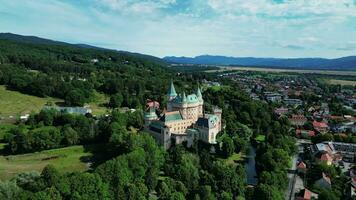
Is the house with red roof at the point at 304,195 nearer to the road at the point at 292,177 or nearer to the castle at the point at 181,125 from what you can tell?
the road at the point at 292,177

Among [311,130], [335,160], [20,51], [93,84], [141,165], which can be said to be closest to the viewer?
[141,165]

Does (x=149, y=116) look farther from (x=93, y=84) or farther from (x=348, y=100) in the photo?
(x=348, y=100)

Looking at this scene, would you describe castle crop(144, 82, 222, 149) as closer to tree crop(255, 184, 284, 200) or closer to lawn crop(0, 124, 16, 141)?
tree crop(255, 184, 284, 200)

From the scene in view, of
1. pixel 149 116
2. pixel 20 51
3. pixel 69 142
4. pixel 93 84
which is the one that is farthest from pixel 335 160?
pixel 20 51

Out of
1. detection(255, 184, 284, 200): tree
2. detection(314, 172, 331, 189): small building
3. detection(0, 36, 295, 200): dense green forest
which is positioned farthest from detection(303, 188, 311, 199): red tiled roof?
detection(314, 172, 331, 189): small building

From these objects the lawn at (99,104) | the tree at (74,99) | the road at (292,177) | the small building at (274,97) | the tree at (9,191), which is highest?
the tree at (74,99)

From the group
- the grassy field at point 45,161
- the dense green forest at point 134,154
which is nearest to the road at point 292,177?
the dense green forest at point 134,154

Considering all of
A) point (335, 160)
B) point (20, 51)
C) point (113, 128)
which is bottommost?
point (335, 160)

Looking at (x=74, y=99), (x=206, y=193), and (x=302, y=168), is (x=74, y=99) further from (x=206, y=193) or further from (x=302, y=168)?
(x=206, y=193)
